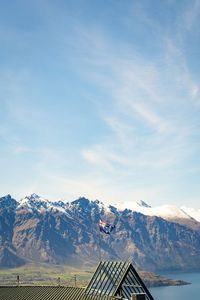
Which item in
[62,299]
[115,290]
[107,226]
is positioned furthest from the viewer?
[107,226]

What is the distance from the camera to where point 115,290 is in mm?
64812

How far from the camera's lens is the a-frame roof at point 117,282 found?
6494 cm

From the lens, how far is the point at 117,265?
68.9 meters

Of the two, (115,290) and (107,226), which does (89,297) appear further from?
(107,226)

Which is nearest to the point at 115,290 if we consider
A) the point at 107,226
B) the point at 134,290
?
the point at 134,290

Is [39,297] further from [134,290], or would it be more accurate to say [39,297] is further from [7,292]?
[134,290]

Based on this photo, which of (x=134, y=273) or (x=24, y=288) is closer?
(x=134, y=273)

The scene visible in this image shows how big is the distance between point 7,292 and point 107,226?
24.7 m

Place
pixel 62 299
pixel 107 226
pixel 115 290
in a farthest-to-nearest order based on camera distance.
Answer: pixel 107 226 < pixel 62 299 < pixel 115 290

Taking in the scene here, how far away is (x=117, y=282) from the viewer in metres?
65.7

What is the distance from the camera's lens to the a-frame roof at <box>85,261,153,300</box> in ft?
213

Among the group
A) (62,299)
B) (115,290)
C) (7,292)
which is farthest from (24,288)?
(115,290)

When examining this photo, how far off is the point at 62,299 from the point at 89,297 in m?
4.18

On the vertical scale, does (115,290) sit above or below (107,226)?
below
